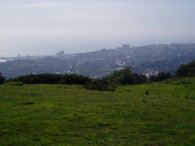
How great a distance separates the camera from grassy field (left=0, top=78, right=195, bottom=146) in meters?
15.2

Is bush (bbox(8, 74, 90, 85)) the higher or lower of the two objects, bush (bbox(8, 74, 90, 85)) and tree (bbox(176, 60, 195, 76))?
the lower

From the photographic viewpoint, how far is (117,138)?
1566cm

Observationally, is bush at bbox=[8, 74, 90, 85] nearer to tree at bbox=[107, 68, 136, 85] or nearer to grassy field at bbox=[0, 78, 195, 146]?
grassy field at bbox=[0, 78, 195, 146]

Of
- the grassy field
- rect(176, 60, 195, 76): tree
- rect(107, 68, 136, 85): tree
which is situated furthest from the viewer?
rect(176, 60, 195, 76): tree

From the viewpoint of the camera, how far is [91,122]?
1853 cm

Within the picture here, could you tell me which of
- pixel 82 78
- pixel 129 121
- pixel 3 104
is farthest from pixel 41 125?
pixel 82 78

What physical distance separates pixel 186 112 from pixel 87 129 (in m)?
7.89

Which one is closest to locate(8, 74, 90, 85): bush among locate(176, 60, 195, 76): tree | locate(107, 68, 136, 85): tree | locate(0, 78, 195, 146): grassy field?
locate(0, 78, 195, 146): grassy field

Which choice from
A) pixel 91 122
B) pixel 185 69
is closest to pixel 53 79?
pixel 91 122

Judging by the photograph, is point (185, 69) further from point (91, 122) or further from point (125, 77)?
point (91, 122)

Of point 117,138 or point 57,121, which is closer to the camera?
point 117,138

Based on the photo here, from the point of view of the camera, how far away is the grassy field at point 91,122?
15234mm

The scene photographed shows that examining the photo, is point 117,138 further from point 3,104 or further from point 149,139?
Result: point 3,104

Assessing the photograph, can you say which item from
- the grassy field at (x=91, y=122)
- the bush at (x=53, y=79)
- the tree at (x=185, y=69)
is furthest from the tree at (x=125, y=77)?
the grassy field at (x=91, y=122)
